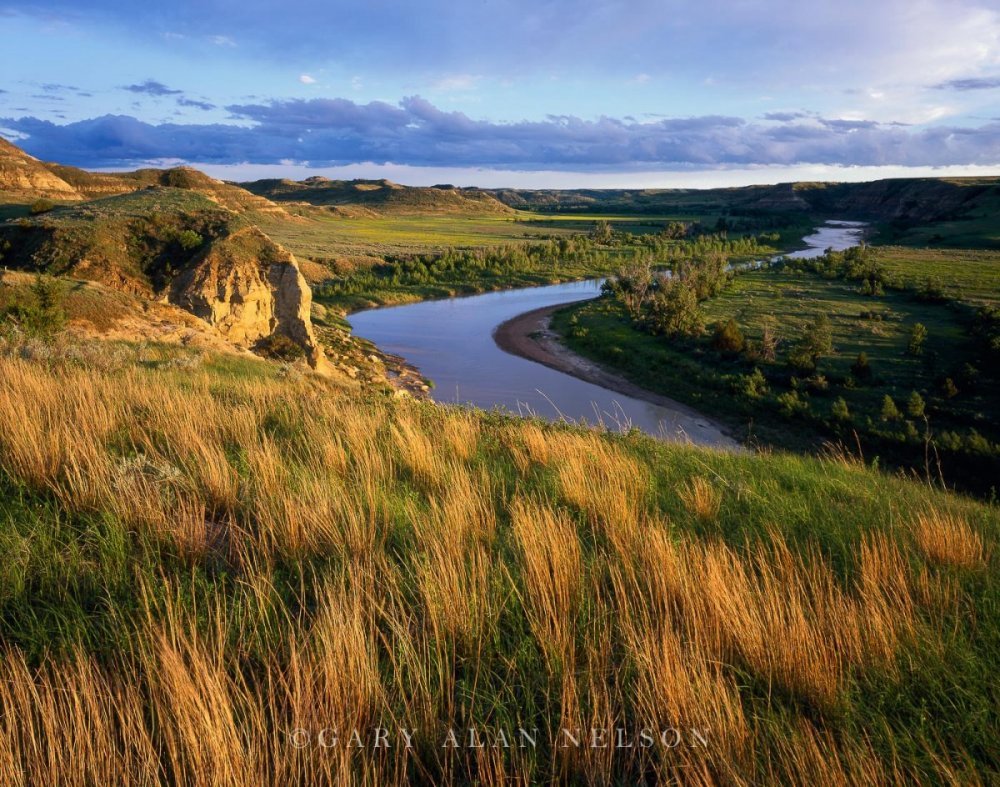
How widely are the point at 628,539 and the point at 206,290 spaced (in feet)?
66.5

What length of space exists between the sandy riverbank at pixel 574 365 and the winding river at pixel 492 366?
0.12 metres

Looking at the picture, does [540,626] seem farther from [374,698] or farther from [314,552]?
[314,552]

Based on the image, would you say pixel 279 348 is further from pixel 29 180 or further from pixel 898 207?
pixel 898 207

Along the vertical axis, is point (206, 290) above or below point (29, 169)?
below

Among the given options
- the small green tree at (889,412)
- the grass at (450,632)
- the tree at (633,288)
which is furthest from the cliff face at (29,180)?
the small green tree at (889,412)

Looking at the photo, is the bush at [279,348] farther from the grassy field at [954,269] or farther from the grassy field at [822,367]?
the grassy field at [954,269]

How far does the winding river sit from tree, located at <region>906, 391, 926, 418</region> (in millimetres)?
6587

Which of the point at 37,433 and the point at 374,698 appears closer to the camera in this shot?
the point at 374,698

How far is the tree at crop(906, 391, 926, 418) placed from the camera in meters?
21.7

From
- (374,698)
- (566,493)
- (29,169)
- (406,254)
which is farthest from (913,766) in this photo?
(29,169)

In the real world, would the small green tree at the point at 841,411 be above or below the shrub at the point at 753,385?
below

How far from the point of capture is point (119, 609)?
235 centimetres

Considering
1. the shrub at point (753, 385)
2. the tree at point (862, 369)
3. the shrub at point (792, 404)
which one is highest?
the tree at point (862, 369)

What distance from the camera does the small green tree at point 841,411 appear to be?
21.9 m
